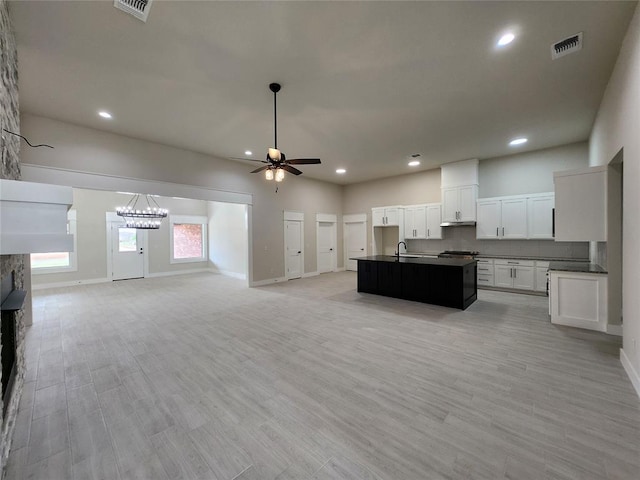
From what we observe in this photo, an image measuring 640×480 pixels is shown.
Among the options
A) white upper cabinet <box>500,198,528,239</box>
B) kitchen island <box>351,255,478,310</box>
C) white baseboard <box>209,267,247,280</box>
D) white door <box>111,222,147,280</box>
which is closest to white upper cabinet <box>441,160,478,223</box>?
white upper cabinet <box>500,198,528,239</box>

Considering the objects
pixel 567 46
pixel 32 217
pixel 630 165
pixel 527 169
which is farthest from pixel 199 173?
pixel 527 169

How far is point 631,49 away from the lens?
2488 mm

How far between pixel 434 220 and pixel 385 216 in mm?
1525

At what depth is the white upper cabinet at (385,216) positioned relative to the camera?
8273mm

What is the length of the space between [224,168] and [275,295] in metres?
3.47

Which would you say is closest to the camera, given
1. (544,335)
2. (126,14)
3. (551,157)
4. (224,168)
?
(126,14)

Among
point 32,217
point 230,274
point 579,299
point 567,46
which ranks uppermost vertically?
point 567,46

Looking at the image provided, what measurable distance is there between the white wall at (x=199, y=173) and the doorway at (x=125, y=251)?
443 centimetres

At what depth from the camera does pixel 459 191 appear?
6988 millimetres

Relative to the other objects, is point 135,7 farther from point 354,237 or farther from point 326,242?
point 354,237

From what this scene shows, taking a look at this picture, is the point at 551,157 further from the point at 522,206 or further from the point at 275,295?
the point at 275,295

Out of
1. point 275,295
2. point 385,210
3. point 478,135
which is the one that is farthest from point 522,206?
point 275,295

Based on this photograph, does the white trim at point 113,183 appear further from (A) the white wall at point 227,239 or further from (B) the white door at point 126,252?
(B) the white door at point 126,252

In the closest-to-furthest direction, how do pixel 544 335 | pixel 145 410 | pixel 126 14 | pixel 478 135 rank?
pixel 145 410 → pixel 126 14 → pixel 544 335 → pixel 478 135
